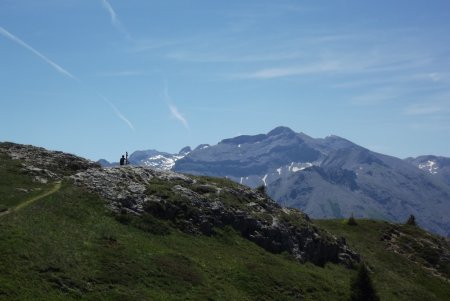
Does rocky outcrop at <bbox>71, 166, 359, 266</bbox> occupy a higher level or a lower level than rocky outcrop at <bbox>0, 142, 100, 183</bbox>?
lower

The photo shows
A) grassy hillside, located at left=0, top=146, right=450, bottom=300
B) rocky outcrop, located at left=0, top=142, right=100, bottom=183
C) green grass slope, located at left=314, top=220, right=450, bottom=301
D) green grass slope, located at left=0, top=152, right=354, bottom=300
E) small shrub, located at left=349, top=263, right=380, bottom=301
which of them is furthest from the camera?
green grass slope, located at left=314, top=220, right=450, bottom=301

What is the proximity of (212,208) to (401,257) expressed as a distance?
44.3m

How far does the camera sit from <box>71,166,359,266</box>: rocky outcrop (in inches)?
2776

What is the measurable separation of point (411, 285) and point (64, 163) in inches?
2380

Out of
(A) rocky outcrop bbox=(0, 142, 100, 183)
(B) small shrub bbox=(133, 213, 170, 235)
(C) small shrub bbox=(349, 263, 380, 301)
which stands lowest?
(C) small shrub bbox=(349, 263, 380, 301)

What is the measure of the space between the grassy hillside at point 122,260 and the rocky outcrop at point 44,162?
6.13 feet

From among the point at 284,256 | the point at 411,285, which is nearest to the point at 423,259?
the point at 411,285

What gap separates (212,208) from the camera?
248 ft

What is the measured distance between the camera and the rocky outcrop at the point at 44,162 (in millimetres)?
72562

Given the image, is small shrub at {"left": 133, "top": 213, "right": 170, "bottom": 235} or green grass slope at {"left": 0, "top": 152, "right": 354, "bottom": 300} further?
small shrub at {"left": 133, "top": 213, "right": 170, "bottom": 235}

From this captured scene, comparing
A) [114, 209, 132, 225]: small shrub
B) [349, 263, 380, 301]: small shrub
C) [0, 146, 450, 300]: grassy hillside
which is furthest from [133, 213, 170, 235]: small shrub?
[349, 263, 380, 301]: small shrub

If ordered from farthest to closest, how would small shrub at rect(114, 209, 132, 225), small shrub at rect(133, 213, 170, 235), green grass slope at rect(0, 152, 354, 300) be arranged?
small shrub at rect(133, 213, 170, 235) < small shrub at rect(114, 209, 132, 225) < green grass slope at rect(0, 152, 354, 300)

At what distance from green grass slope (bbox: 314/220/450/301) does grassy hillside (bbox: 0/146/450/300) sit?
210cm

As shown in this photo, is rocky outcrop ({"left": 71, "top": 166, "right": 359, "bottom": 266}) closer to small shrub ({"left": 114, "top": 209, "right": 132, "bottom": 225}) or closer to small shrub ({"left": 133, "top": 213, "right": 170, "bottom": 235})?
small shrub ({"left": 114, "top": 209, "right": 132, "bottom": 225})
